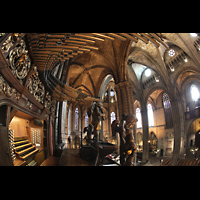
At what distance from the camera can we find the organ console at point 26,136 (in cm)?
330

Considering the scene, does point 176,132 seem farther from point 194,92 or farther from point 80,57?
point 80,57

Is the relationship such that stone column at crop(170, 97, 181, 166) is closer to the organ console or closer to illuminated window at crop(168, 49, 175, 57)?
illuminated window at crop(168, 49, 175, 57)

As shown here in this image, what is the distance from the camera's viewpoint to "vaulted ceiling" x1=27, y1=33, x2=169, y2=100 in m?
2.80

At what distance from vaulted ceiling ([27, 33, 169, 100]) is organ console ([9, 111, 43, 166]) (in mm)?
1392

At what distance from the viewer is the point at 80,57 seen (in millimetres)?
13891

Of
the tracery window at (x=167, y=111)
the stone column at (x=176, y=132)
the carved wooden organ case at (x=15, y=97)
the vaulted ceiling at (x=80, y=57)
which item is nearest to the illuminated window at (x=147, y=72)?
the tracery window at (x=167, y=111)

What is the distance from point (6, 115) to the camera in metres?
2.26

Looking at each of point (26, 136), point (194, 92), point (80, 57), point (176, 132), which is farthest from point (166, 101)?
point (26, 136)

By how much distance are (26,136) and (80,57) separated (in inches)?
445

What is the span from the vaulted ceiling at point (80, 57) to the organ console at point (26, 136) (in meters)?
1.39

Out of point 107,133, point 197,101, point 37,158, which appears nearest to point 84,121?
point 107,133

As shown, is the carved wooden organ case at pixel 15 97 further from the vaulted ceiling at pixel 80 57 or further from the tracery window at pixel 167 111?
the tracery window at pixel 167 111
